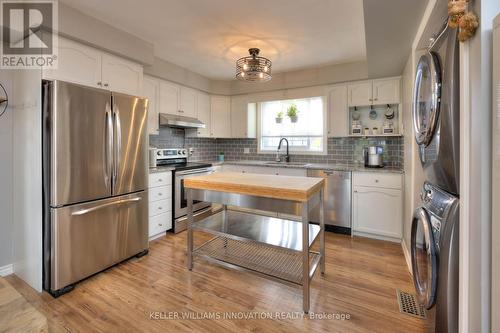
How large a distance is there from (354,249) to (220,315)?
1.85 metres

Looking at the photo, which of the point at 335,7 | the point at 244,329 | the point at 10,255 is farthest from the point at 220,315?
the point at 335,7

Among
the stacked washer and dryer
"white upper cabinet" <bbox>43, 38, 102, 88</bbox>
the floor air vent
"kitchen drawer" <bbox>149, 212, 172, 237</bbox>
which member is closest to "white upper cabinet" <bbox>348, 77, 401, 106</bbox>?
the stacked washer and dryer

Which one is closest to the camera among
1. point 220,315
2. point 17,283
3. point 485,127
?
point 485,127

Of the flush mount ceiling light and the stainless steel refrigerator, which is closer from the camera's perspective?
the stainless steel refrigerator

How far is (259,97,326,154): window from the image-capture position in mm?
4184

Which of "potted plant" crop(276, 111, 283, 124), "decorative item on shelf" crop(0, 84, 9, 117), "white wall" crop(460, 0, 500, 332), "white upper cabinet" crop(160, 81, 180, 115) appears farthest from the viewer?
"potted plant" crop(276, 111, 283, 124)

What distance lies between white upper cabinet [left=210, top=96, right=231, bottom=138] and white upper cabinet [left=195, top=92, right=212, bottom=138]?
0.08 m

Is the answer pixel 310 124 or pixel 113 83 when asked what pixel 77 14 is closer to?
pixel 113 83

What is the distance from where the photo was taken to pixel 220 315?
181 cm

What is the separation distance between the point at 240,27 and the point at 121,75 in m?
1.35

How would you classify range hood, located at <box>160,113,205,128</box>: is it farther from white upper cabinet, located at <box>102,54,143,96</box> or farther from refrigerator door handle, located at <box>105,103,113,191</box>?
refrigerator door handle, located at <box>105,103,113,191</box>

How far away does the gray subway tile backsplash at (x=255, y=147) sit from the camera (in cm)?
357

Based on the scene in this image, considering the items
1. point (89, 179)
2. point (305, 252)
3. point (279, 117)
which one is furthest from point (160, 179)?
point (279, 117)

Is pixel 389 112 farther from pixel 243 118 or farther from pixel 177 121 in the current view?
pixel 177 121
